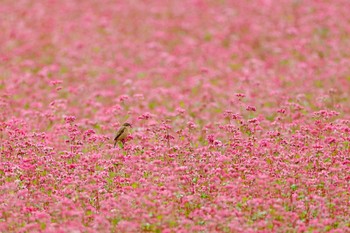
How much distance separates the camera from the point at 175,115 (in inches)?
626

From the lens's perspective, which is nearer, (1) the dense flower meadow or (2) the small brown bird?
(1) the dense flower meadow

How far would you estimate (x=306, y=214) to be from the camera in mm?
11508

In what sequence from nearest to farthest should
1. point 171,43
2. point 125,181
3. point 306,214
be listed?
point 306,214
point 125,181
point 171,43

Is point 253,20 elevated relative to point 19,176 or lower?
elevated

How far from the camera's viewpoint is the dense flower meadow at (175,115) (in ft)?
37.1

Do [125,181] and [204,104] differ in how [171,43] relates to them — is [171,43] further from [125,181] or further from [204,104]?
[125,181]

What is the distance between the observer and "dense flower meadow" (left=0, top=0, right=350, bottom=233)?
11.3 meters

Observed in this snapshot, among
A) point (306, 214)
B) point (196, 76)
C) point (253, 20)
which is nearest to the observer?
point (306, 214)

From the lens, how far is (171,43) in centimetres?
2431

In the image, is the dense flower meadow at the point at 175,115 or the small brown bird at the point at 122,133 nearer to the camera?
the dense flower meadow at the point at 175,115

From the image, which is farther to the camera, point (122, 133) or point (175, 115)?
point (175, 115)

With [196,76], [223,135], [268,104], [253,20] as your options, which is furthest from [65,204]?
[253,20]

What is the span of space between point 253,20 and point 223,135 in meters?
11.6

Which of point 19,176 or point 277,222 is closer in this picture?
point 277,222
